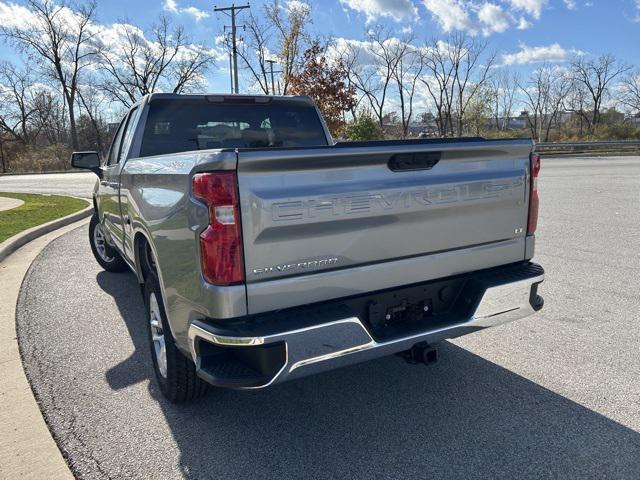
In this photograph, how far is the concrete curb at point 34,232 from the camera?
7691 mm

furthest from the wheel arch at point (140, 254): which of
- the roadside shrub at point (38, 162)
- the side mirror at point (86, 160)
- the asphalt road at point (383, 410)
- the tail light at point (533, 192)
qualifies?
the roadside shrub at point (38, 162)

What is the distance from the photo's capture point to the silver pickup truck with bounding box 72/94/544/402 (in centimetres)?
238

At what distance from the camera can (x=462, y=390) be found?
334 centimetres

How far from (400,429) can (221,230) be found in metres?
1.56

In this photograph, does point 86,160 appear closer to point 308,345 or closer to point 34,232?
point 308,345

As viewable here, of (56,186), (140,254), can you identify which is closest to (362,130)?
(56,186)

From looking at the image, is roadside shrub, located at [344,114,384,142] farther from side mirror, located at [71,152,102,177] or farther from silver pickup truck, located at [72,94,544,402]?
silver pickup truck, located at [72,94,544,402]

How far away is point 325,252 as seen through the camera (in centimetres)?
255

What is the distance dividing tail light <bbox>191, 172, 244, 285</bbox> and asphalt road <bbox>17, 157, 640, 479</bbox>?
1045 millimetres

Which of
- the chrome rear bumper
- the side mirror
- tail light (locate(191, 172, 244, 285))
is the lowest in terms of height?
the chrome rear bumper

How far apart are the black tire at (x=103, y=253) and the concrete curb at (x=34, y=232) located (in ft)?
5.40

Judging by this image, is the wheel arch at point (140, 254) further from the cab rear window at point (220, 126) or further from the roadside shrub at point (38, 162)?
the roadside shrub at point (38, 162)

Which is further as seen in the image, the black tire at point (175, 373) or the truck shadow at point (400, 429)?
the black tire at point (175, 373)

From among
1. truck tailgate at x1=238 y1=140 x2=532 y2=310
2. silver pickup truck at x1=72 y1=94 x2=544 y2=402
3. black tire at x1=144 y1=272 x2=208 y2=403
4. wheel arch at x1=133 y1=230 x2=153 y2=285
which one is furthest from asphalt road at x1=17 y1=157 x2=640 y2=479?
truck tailgate at x1=238 y1=140 x2=532 y2=310
